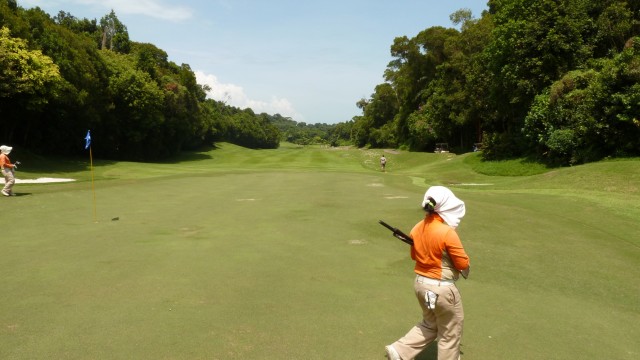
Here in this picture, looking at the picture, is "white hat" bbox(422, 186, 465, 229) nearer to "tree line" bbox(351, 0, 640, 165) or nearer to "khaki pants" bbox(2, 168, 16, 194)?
"khaki pants" bbox(2, 168, 16, 194)

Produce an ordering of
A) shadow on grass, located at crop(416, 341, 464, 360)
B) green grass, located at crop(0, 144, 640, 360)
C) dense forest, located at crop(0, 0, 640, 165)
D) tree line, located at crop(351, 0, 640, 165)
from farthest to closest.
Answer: dense forest, located at crop(0, 0, 640, 165)
tree line, located at crop(351, 0, 640, 165)
green grass, located at crop(0, 144, 640, 360)
shadow on grass, located at crop(416, 341, 464, 360)

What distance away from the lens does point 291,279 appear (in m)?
8.80

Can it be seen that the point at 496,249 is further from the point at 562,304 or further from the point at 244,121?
the point at 244,121

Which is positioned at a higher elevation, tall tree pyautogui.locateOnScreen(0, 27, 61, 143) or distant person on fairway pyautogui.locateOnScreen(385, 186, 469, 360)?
tall tree pyautogui.locateOnScreen(0, 27, 61, 143)

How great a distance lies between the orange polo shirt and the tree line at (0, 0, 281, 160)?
34.0m

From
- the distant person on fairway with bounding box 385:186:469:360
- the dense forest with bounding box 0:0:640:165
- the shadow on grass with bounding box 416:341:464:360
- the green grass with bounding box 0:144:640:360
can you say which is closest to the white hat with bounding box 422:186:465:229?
the distant person on fairway with bounding box 385:186:469:360

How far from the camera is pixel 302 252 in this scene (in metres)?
10.9

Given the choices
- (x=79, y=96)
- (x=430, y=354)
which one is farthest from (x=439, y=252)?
(x=79, y=96)

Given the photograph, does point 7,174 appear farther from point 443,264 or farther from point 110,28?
point 110,28

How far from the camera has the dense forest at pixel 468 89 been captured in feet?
100

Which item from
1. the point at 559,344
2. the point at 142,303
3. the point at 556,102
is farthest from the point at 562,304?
the point at 556,102

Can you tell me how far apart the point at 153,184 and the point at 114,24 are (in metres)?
80.2

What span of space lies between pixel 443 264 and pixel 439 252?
174 millimetres

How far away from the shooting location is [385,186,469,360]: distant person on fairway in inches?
199
